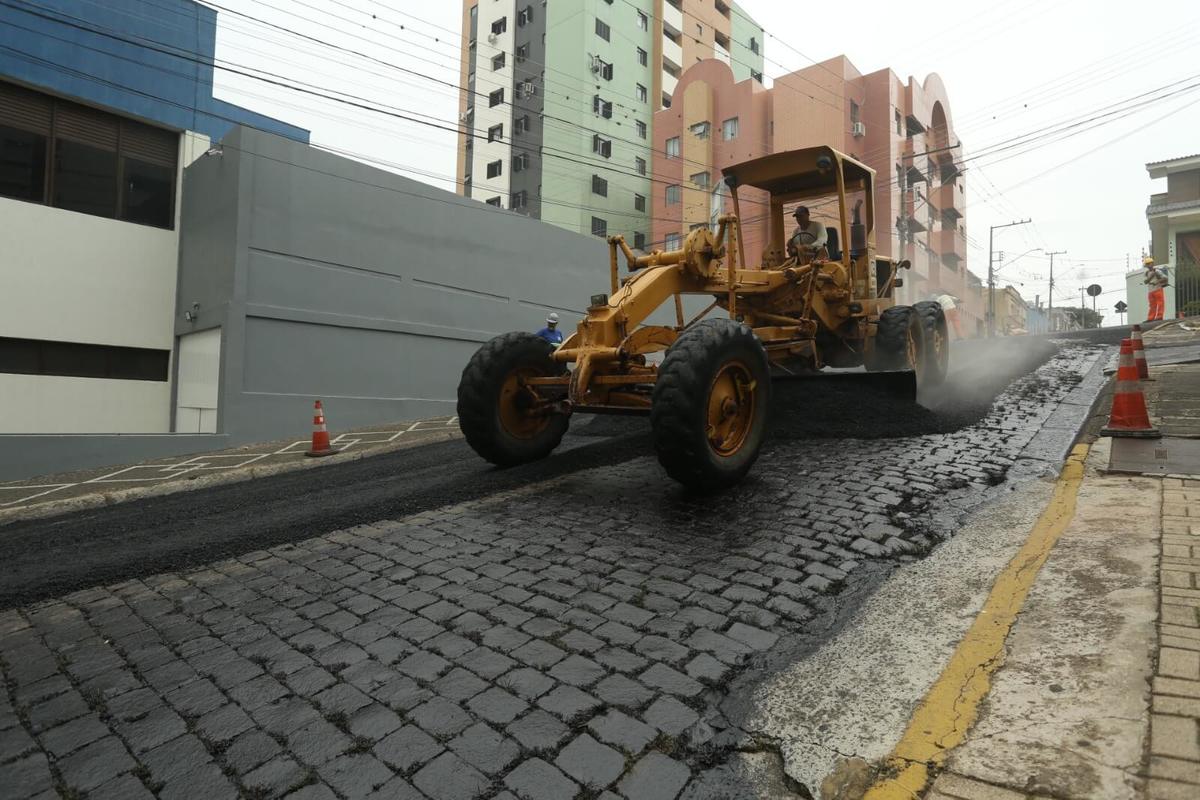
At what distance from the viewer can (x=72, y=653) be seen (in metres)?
2.73

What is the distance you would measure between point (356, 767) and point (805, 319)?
6.06 m

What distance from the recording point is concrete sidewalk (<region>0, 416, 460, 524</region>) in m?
6.89

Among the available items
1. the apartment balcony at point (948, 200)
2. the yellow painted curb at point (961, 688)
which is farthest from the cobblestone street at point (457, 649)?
the apartment balcony at point (948, 200)

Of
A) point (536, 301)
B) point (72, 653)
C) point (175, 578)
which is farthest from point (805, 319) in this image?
point (536, 301)

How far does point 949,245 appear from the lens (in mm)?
41281

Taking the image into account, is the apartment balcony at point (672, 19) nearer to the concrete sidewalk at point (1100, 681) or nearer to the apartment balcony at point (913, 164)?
the apartment balcony at point (913, 164)

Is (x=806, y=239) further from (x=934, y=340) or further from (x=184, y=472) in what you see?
(x=184, y=472)

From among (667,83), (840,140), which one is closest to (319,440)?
(840,140)

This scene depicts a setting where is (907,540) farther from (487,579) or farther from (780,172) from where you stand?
(780,172)

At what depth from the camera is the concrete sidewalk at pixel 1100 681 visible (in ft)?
5.44

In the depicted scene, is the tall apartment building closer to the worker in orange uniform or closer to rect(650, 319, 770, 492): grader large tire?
the worker in orange uniform

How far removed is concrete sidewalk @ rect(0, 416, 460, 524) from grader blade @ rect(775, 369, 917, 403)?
17.1 feet

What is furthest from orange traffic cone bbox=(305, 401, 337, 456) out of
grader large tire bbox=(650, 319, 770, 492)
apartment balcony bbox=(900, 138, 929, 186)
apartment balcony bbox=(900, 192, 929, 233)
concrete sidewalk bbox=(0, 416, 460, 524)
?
apartment balcony bbox=(900, 192, 929, 233)

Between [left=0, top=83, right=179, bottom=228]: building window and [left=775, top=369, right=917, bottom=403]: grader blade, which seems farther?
[left=0, top=83, right=179, bottom=228]: building window
